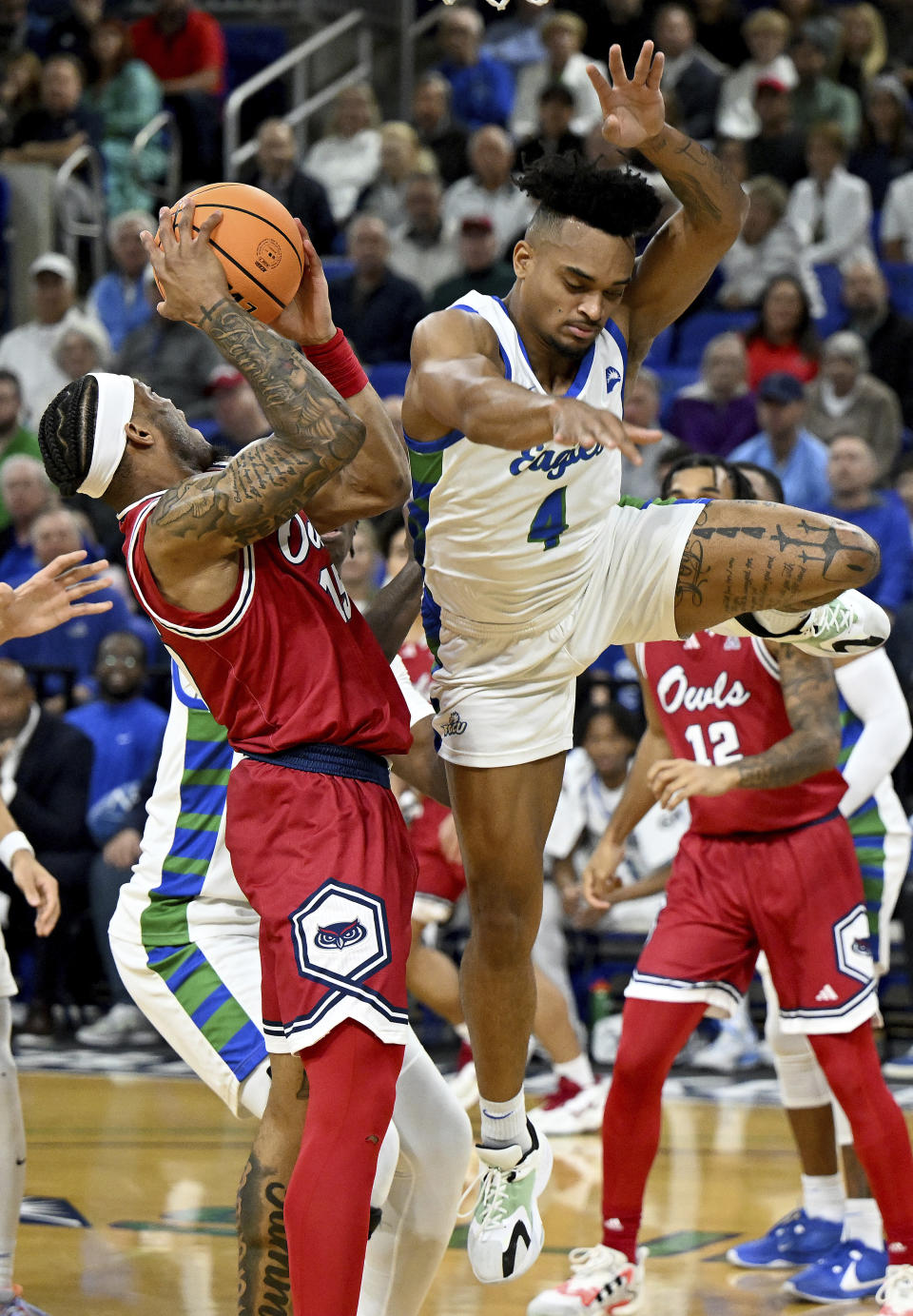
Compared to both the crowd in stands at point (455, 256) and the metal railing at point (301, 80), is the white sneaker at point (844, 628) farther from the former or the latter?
the metal railing at point (301, 80)

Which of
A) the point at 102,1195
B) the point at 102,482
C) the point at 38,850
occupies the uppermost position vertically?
the point at 102,482

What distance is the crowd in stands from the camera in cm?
959

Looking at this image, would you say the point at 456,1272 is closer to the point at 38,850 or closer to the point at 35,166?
the point at 38,850

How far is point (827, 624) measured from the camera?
4539 millimetres

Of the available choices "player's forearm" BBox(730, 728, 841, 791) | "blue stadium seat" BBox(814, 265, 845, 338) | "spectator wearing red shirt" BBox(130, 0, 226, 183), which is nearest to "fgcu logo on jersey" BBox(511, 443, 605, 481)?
"player's forearm" BBox(730, 728, 841, 791)

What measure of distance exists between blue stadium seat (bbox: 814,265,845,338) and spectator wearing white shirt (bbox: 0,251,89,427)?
16.0ft

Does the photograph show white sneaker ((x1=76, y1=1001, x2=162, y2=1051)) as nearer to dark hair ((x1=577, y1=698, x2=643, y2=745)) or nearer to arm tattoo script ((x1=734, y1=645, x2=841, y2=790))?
dark hair ((x1=577, y1=698, x2=643, y2=745))

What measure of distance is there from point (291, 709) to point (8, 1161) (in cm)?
161

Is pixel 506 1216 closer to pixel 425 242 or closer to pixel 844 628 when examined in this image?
pixel 844 628

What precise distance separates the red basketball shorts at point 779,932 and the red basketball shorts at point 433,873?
2.35 metres

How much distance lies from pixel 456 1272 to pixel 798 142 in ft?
29.1

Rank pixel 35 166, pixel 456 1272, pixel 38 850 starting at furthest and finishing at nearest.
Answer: pixel 35 166
pixel 38 850
pixel 456 1272

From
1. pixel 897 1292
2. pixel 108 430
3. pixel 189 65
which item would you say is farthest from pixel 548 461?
pixel 189 65

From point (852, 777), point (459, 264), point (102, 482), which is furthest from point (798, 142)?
point (102, 482)
